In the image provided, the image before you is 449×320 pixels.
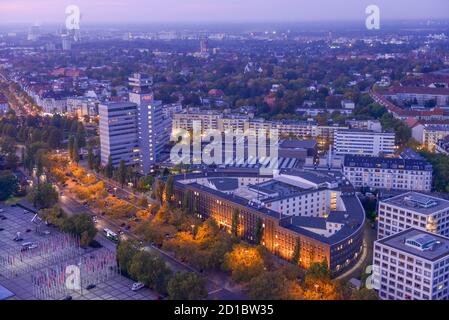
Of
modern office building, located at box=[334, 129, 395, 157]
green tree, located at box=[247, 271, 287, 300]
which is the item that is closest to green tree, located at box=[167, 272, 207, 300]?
green tree, located at box=[247, 271, 287, 300]

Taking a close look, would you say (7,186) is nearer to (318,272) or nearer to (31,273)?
(31,273)

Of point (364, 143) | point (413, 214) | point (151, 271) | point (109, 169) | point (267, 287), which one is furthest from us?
point (364, 143)

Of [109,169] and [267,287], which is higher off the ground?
[109,169]

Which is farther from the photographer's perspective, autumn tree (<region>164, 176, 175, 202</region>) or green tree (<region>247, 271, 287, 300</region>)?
autumn tree (<region>164, 176, 175, 202</region>)

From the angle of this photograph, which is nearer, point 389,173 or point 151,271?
point 151,271

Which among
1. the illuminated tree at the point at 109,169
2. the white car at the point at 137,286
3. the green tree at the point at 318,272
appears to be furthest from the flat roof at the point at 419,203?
the illuminated tree at the point at 109,169

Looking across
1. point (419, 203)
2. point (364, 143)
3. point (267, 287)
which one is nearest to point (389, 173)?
point (364, 143)

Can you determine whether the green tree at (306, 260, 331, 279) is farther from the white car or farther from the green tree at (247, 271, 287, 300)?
the white car

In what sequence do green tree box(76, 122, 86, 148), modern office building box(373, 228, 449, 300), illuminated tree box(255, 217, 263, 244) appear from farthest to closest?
green tree box(76, 122, 86, 148)
illuminated tree box(255, 217, 263, 244)
modern office building box(373, 228, 449, 300)
